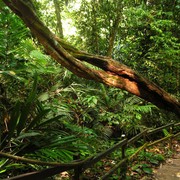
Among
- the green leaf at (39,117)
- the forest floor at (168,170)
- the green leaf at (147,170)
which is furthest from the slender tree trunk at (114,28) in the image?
the green leaf at (39,117)

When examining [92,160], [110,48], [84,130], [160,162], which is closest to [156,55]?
[110,48]

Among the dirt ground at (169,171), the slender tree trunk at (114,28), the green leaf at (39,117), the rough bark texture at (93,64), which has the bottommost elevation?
the dirt ground at (169,171)

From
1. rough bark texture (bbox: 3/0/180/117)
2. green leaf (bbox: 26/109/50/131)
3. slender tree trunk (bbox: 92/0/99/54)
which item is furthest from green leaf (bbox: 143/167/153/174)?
slender tree trunk (bbox: 92/0/99/54)

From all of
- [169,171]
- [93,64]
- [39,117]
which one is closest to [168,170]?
[169,171]

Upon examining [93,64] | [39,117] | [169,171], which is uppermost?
[93,64]

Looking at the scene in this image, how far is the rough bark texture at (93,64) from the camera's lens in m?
3.93

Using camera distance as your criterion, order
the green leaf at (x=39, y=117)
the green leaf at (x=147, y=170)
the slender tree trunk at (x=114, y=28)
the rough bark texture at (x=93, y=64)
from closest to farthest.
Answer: the green leaf at (x=39, y=117), the rough bark texture at (x=93, y=64), the green leaf at (x=147, y=170), the slender tree trunk at (x=114, y=28)

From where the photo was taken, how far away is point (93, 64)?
4.55 metres

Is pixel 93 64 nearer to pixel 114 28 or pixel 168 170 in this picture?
pixel 168 170

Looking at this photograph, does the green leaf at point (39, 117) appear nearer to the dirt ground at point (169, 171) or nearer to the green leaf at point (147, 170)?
the dirt ground at point (169, 171)

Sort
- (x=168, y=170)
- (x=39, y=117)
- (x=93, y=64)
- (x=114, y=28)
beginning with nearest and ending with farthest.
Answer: (x=39, y=117) < (x=93, y=64) < (x=168, y=170) < (x=114, y=28)

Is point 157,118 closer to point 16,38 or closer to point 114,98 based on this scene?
point 114,98

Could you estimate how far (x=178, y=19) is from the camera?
1027cm

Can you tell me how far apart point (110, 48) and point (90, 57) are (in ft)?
16.4
